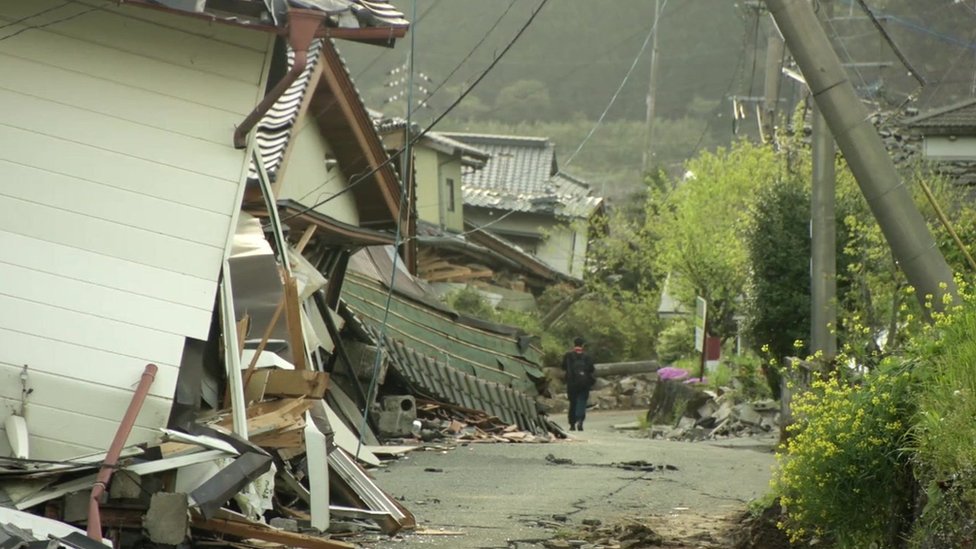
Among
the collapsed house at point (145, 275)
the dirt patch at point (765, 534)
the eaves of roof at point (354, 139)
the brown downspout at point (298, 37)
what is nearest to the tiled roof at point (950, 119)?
the eaves of roof at point (354, 139)

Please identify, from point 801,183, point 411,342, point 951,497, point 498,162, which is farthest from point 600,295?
point 951,497

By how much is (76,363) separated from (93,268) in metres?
0.65

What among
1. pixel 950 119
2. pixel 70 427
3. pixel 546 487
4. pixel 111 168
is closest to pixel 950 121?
pixel 950 119

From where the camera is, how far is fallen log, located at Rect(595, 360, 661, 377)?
46.0m

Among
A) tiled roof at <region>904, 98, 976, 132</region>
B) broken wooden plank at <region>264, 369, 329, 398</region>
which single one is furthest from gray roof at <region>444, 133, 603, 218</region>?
broken wooden plank at <region>264, 369, 329, 398</region>

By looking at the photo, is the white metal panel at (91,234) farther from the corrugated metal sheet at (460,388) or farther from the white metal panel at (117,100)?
the corrugated metal sheet at (460,388)

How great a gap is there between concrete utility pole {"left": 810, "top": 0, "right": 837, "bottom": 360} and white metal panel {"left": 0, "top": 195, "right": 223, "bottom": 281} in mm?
11269

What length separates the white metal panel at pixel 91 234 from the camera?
9867mm

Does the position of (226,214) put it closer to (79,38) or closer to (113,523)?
(79,38)

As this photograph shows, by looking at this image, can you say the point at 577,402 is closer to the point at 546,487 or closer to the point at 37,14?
the point at 546,487

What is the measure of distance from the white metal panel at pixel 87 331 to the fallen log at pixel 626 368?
36.5m

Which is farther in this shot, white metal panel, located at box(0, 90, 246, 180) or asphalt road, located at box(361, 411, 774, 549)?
asphalt road, located at box(361, 411, 774, 549)

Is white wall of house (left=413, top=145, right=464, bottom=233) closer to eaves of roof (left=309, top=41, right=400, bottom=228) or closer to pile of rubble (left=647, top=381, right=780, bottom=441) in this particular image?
pile of rubble (left=647, top=381, right=780, bottom=441)

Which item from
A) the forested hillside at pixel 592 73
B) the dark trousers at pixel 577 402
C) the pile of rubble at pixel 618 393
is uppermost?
the forested hillside at pixel 592 73
